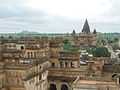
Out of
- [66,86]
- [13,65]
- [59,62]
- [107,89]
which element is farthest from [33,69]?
[107,89]

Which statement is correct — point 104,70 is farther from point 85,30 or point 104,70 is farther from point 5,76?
point 85,30

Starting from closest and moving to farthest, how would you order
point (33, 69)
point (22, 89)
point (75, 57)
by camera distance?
1. point (22, 89)
2. point (33, 69)
3. point (75, 57)

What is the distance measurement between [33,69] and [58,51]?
Result: 994 centimetres

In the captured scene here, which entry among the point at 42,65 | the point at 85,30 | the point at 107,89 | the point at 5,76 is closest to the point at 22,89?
the point at 5,76

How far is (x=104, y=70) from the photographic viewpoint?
40469 mm

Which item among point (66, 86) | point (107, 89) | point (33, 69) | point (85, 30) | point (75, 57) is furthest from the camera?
point (85, 30)

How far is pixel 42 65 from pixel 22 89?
277 inches

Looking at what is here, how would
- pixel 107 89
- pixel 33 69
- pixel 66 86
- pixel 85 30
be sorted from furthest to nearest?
1. pixel 85 30
2. pixel 66 86
3. pixel 33 69
4. pixel 107 89

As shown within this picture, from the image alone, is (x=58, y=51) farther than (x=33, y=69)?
Yes

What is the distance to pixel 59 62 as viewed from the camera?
4441cm

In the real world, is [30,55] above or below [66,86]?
above

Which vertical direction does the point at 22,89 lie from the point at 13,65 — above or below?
below

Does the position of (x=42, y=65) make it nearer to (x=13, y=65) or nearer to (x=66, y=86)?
(x=66, y=86)

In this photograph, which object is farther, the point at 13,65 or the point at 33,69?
the point at 33,69
